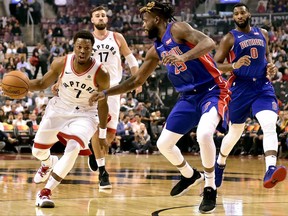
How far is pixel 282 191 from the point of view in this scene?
8.77 meters

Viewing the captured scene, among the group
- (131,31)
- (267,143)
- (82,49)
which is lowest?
(131,31)

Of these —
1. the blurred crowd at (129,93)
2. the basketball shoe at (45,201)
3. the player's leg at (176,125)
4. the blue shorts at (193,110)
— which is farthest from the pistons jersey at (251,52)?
the blurred crowd at (129,93)

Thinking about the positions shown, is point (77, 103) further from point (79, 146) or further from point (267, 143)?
point (267, 143)

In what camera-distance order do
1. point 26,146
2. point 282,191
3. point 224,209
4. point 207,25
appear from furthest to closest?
point 207,25 → point 26,146 → point 282,191 → point 224,209

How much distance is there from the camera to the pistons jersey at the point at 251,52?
8.16 meters

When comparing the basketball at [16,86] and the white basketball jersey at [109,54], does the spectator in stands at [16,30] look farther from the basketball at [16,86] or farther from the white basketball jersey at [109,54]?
the basketball at [16,86]

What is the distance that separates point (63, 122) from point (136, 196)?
4.05 ft

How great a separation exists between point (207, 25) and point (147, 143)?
7.36m

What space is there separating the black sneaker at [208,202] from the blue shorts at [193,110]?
2.05 ft

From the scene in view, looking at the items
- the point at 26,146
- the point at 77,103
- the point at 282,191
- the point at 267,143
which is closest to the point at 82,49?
the point at 77,103

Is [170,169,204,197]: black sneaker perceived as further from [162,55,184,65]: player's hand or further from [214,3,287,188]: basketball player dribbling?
[162,55,184,65]: player's hand

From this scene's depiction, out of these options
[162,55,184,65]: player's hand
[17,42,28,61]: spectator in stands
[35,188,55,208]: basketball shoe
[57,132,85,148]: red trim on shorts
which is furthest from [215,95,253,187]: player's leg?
[17,42,28,61]: spectator in stands

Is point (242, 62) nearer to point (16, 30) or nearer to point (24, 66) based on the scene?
point (24, 66)

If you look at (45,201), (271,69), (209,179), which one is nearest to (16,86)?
(45,201)
